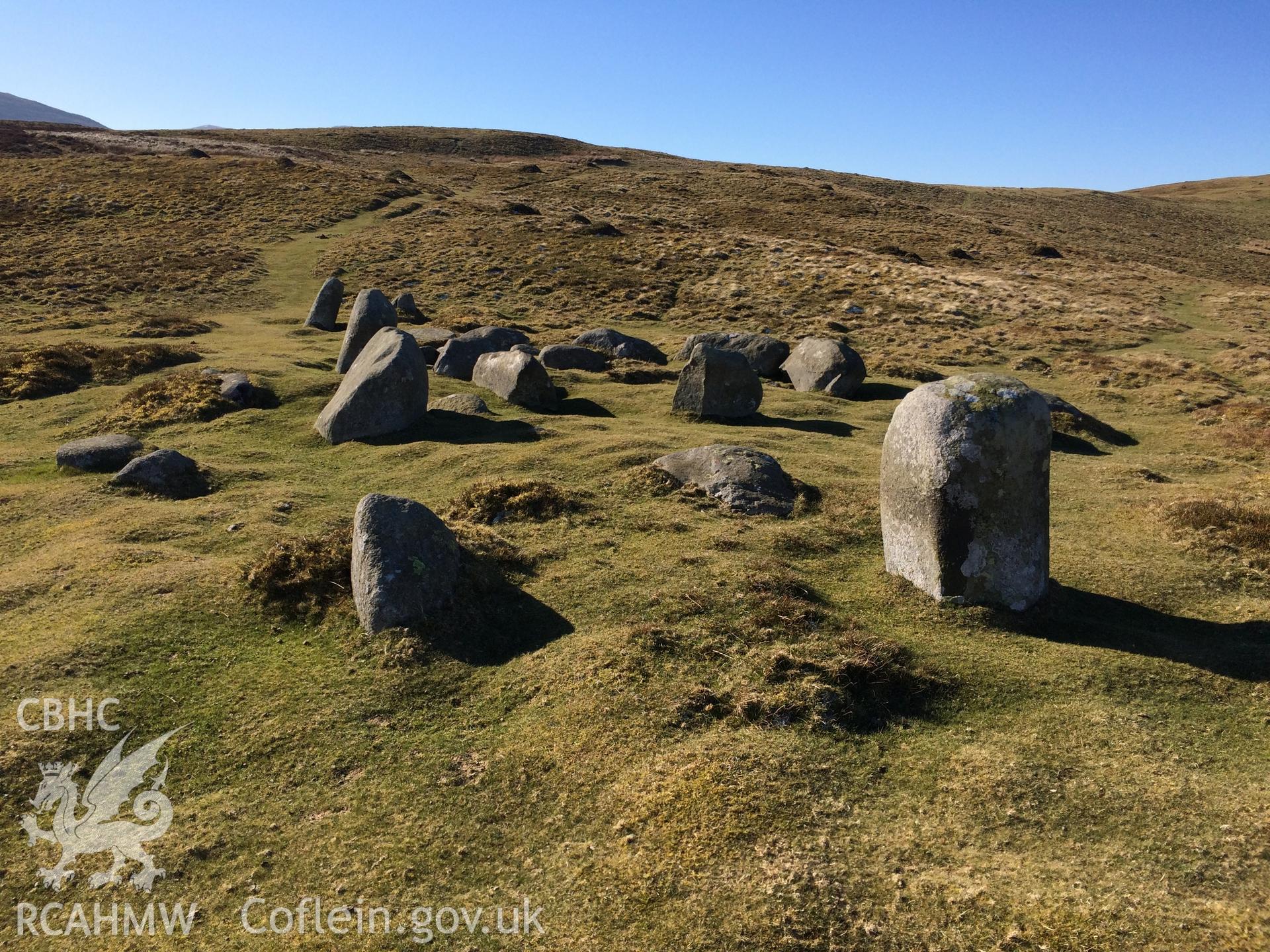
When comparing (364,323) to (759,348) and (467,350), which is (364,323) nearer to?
(467,350)

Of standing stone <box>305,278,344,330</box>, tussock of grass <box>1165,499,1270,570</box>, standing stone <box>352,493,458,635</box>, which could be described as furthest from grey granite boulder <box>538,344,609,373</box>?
tussock of grass <box>1165,499,1270,570</box>

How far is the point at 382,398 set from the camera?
2106cm

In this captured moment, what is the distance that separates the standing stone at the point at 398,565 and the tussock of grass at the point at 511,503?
11.0 feet

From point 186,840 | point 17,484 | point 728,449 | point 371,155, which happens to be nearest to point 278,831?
point 186,840

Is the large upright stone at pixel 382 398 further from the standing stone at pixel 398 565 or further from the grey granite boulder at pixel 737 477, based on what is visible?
the standing stone at pixel 398 565

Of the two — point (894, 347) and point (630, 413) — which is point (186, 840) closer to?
point (630, 413)

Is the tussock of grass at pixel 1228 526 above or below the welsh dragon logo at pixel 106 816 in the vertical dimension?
above

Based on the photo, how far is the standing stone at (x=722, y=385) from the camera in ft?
77.4

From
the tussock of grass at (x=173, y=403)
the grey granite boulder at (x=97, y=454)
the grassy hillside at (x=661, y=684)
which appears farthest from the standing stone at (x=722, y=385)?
the grey granite boulder at (x=97, y=454)

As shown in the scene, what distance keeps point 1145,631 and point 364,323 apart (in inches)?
990

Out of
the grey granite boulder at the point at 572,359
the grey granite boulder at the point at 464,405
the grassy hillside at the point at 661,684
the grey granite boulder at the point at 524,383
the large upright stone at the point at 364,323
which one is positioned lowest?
the grassy hillside at the point at 661,684

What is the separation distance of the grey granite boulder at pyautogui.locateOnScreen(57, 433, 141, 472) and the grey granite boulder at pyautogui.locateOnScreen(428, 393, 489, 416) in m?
7.33

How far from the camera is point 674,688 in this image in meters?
9.73

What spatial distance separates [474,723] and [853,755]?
4124mm
